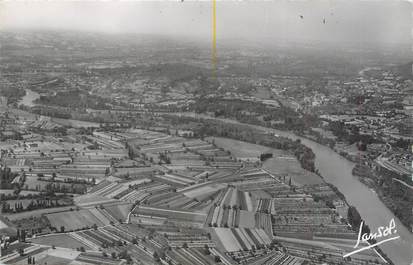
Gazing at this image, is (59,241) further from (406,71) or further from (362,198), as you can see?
(406,71)

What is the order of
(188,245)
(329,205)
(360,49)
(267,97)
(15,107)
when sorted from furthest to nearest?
(360,49) < (267,97) < (15,107) < (329,205) < (188,245)

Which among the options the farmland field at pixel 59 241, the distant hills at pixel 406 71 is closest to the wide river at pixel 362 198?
the farmland field at pixel 59 241

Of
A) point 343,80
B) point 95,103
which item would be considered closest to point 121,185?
point 95,103

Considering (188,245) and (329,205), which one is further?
(329,205)

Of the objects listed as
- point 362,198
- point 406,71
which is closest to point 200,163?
point 362,198

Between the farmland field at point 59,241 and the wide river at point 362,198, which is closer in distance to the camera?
the farmland field at point 59,241

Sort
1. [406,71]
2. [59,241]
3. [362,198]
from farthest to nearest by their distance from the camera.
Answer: [406,71]
[362,198]
[59,241]

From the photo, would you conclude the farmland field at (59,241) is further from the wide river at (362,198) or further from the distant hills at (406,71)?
the distant hills at (406,71)

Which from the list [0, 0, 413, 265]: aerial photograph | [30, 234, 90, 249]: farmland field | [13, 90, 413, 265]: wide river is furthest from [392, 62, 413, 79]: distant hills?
[30, 234, 90, 249]: farmland field

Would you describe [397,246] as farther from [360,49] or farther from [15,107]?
[360,49]
